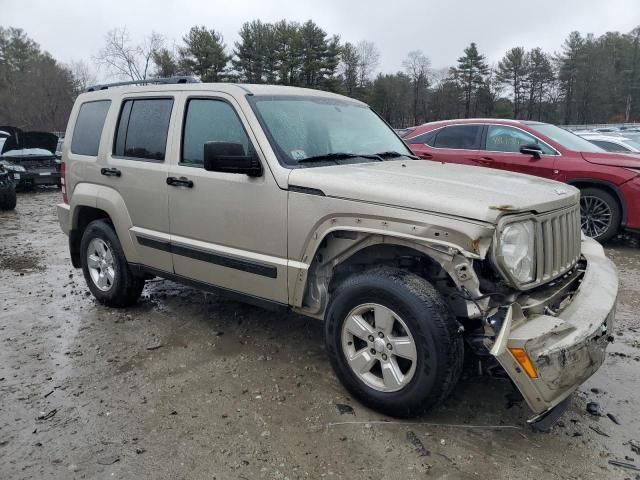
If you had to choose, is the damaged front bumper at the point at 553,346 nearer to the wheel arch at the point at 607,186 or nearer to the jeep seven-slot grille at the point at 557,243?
the jeep seven-slot grille at the point at 557,243

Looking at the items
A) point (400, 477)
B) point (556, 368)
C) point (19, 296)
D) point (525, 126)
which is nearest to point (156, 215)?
point (19, 296)

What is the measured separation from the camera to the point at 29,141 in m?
14.4

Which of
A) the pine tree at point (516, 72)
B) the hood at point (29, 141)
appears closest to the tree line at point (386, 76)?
the pine tree at point (516, 72)

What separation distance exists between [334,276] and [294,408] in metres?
0.87

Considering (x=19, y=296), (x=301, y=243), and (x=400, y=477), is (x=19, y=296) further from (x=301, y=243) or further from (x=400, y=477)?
(x=400, y=477)

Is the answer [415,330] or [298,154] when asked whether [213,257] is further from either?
[415,330]

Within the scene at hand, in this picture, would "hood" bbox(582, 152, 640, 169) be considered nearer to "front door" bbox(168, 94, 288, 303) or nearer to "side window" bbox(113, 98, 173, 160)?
"front door" bbox(168, 94, 288, 303)

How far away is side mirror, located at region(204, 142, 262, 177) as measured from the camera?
3209 millimetres

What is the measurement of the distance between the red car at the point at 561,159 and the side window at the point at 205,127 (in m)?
5.00

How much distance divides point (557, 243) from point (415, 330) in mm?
1016

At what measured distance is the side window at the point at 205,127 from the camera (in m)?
3.66

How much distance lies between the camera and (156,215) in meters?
4.18

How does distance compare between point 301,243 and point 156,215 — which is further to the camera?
point 156,215

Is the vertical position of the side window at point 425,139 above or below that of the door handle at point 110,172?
above
